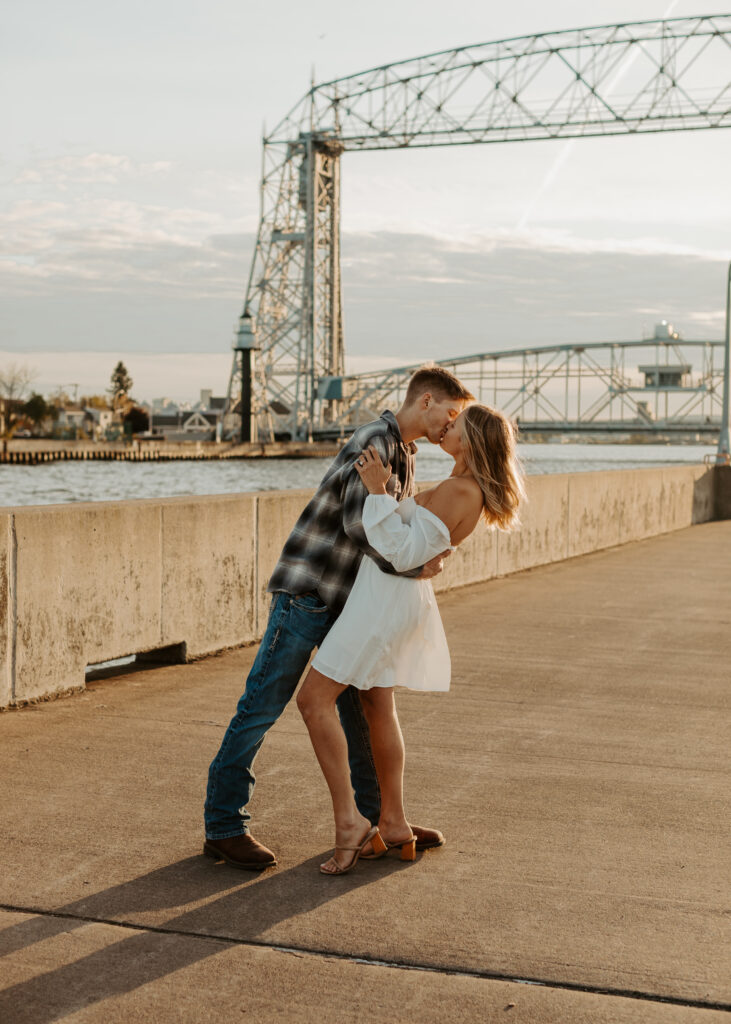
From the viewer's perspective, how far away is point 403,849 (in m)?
4.36

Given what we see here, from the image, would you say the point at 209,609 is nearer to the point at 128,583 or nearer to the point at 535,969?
the point at 128,583

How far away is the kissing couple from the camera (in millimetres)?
4133

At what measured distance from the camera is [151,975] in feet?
11.1

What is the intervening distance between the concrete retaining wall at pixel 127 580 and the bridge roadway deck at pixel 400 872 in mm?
241

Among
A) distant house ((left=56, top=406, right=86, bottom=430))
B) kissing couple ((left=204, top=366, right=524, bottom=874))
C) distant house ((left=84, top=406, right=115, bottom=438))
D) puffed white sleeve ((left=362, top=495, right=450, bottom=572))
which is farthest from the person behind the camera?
distant house ((left=56, top=406, right=86, bottom=430))

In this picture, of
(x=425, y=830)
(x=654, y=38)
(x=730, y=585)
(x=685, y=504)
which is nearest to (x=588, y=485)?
(x=730, y=585)

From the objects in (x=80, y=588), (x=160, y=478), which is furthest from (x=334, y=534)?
(x=160, y=478)

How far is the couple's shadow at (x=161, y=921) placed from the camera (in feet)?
10.7

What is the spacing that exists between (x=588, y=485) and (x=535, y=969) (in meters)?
13.6

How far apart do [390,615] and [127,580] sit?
11.3ft

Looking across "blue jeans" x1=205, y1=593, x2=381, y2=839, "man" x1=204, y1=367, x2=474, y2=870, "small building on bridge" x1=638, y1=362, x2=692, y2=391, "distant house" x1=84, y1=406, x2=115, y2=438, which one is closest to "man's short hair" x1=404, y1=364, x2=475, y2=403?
"man" x1=204, y1=367, x2=474, y2=870

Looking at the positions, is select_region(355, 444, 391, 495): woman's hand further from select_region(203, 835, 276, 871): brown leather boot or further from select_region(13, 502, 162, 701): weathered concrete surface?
select_region(13, 502, 162, 701): weathered concrete surface

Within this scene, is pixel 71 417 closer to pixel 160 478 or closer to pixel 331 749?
pixel 160 478

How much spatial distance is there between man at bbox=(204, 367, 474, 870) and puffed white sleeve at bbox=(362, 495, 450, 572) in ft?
0.38
